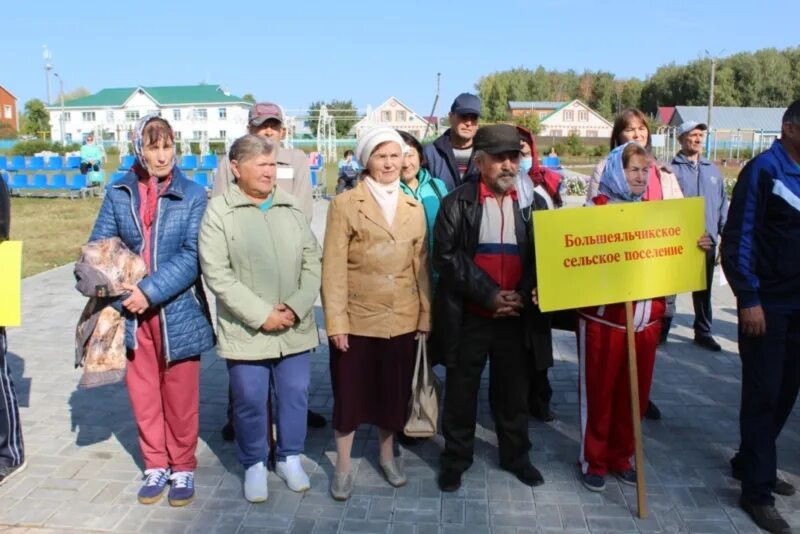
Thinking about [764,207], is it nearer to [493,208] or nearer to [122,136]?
[493,208]

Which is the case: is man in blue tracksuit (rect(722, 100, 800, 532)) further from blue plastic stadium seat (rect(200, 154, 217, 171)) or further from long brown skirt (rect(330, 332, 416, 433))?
blue plastic stadium seat (rect(200, 154, 217, 171))

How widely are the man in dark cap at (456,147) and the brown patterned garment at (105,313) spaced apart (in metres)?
2.14

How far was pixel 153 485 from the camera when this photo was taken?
3680 mm

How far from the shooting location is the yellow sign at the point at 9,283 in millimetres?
3688

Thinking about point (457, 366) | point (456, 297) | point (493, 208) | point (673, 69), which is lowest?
point (457, 366)

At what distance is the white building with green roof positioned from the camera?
7425 cm

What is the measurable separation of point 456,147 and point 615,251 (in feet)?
5.87

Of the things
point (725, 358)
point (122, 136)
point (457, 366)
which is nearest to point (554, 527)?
point (457, 366)

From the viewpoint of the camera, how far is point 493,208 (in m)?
3.57

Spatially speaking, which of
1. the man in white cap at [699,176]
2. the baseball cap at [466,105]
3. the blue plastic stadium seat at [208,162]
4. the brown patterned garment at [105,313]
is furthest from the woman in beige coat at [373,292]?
the blue plastic stadium seat at [208,162]

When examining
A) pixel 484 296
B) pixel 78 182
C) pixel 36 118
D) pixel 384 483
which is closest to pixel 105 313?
pixel 384 483

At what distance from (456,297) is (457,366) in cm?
40

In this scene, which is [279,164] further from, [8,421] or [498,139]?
[8,421]

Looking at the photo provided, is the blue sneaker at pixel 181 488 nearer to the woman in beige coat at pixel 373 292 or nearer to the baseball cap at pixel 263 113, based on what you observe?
the woman in beige coat at pixel 373 292
